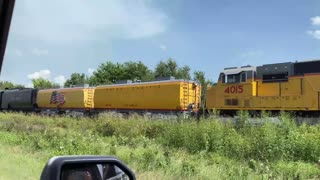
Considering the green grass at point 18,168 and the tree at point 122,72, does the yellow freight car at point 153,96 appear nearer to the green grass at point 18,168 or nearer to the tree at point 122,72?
the green grass at point 18,168

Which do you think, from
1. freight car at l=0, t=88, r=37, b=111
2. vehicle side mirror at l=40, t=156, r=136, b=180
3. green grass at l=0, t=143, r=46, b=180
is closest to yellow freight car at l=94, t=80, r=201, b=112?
freight car at l=0, t=88, r=37, b=111

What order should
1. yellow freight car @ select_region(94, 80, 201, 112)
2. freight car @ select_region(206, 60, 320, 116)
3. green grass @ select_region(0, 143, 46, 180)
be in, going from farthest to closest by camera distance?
yellow freight car @ select_region(94, 80, 201, 112)
freight car @ select_region(206, 60, 320, 116)
green grass @ select_region(0, 143, 46, 180)

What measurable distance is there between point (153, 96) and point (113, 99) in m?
7.12

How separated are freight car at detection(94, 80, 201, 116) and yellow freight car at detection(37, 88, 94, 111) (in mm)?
4568

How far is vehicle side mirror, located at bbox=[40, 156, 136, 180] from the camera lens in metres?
1.92

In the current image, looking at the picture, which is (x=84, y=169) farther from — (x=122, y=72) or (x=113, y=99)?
(x=122, y=72)

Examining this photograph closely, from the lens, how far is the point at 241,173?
963cm

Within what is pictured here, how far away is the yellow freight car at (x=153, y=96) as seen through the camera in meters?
36.2

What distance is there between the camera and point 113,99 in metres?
44.4

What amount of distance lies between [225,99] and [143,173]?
22217mm

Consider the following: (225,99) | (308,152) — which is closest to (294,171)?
(308,152)

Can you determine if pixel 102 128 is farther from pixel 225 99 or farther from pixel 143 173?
pixel 143 173

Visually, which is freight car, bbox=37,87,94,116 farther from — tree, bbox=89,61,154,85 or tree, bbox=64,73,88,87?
tree, bbox=64,73,88,87

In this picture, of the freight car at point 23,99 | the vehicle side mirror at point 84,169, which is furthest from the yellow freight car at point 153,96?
the vehicle side mirror at point 84,169
